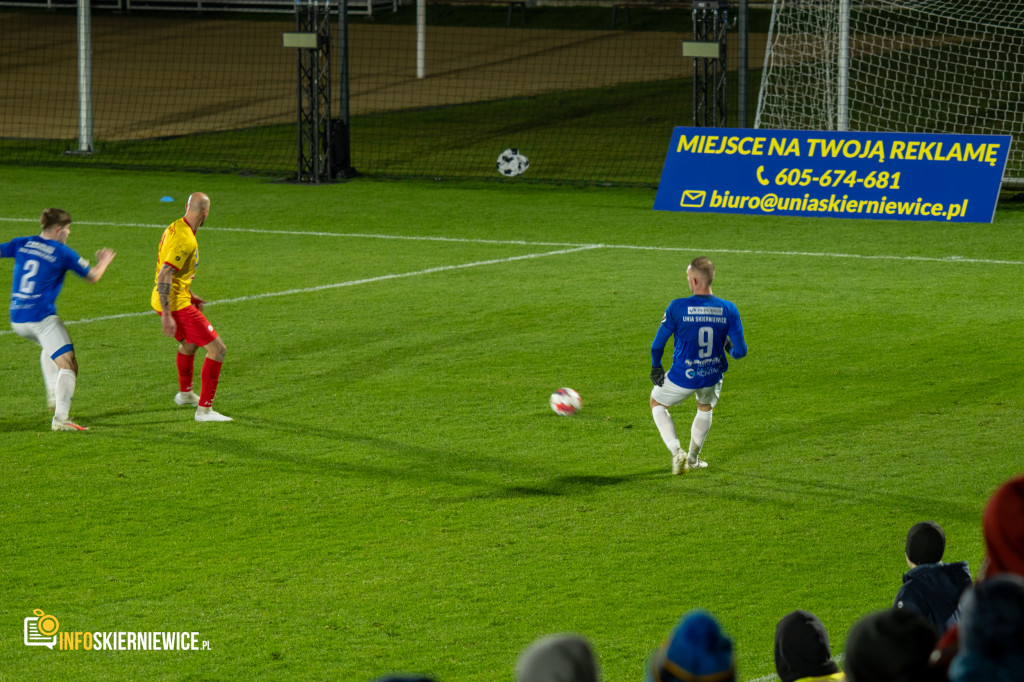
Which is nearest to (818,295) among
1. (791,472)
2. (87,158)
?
(791,472)

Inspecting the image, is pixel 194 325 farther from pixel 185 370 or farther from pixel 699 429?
pixel 699 429

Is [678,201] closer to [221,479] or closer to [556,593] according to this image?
[221,479]

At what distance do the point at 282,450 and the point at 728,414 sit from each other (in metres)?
3.35

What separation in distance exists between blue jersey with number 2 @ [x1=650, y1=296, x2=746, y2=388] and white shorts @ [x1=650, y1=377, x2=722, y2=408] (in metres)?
0.05

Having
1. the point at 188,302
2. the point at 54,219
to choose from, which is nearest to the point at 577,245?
the point at 188,302

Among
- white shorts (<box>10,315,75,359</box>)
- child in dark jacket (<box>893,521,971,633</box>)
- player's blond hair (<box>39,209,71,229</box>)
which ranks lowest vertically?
white shorts (<box>10,315,75,359</box>)

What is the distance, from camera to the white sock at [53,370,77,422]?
1001 cm

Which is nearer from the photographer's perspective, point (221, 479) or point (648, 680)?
point (648, 680)

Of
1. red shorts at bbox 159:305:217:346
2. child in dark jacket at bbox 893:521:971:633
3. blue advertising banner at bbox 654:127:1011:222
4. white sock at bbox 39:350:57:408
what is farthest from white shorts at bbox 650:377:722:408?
blue advertising banner at bbox 654:127:1011:222

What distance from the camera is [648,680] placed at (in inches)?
102

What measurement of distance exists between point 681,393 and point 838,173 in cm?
1277

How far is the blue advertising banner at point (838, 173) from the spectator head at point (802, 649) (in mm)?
17411

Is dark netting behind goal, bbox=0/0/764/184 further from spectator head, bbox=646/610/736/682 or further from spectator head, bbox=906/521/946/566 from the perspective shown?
spectator head, bbox=646/610/736/682

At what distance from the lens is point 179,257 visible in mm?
10398
